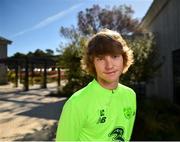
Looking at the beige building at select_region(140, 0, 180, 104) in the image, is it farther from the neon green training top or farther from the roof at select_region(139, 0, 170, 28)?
the neon green training top

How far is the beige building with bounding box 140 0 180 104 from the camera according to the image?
12.8 metres

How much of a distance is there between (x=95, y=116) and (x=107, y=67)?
0.30 meters

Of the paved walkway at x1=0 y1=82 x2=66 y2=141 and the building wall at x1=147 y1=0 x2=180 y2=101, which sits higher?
the building wall at x1=147 y1=0 x2=180 y2=101

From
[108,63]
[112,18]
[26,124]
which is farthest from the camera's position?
[112,18]

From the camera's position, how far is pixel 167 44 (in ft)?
→ 46.7

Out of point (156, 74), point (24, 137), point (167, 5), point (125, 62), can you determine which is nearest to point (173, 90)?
point (156, 74)

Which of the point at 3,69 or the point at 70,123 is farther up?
the point at 3,69

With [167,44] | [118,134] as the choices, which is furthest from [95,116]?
[167,44]

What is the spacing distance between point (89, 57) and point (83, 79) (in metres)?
8.89

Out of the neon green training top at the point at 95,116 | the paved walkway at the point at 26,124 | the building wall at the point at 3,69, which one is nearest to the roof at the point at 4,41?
the building wall at the point at 3,69

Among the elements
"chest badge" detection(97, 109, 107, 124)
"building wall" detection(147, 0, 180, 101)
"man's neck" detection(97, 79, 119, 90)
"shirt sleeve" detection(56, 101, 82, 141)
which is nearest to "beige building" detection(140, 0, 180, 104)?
"building wall" detection(147, 0, 180, 101)

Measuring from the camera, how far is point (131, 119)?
240cm

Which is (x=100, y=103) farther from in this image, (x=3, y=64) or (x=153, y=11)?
(x=3, y=64)

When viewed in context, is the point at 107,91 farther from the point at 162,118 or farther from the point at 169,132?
the point at 162,118
